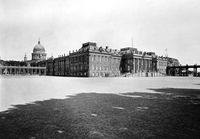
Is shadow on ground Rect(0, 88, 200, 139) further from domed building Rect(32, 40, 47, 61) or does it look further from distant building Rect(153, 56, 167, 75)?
domed building Rect(32, 40, 47, 61)

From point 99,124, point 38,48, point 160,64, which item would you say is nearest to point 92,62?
point 160,64

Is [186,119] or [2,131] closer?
→ [2,131]

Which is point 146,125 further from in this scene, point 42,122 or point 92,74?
point 92,74

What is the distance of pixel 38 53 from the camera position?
130 m

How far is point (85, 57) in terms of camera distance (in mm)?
72500

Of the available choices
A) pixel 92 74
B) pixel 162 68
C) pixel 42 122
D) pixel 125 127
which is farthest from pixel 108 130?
pixel 162 68

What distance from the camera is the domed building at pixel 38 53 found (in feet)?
425

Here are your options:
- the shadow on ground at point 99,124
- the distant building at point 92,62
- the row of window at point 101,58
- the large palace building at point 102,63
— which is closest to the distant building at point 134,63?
the large palace building at point 102,63

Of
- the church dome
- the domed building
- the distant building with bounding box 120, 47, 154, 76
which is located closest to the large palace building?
the distant building with bounding box 120, 47, 154, 76

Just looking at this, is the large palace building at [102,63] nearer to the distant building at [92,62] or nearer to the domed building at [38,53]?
the distant building at [92,62]

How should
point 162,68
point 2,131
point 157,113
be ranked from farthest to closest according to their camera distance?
point 162,68 < point 157,113 < point 2,131

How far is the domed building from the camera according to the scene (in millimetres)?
129438

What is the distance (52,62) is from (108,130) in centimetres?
10709

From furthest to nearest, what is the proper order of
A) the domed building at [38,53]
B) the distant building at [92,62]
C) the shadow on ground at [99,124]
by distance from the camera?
the domed building at [38,53]
the distant building at [92,62]
the shadow on ground at [99,124]
